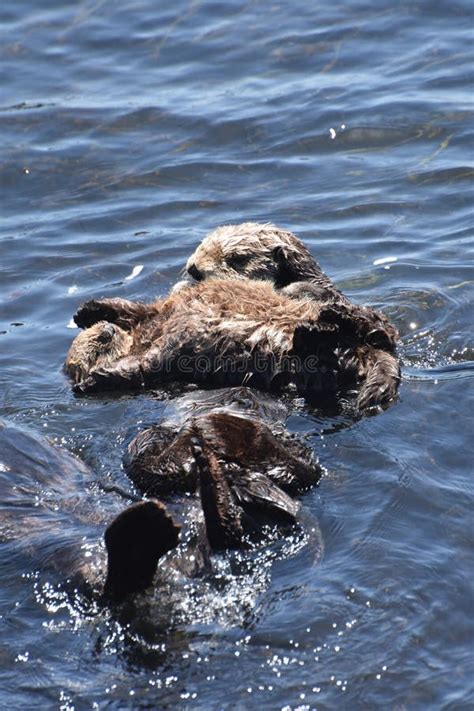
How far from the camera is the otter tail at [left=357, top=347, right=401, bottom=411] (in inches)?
210

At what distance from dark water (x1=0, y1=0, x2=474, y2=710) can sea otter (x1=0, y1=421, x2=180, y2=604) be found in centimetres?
4

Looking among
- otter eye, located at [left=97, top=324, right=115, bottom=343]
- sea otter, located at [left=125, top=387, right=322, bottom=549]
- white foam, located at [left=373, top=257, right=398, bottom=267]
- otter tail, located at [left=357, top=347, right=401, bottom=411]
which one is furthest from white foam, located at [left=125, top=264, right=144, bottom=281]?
sea otter, located at [left=125, top=387, right=322, bottom=549]

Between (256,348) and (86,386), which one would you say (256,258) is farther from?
(86,386)

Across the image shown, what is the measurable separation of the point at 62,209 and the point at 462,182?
312 centimetres

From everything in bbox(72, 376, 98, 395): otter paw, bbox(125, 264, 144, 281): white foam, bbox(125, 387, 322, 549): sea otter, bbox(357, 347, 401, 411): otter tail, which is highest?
bbox(125, 387, 322, 549): sea otter

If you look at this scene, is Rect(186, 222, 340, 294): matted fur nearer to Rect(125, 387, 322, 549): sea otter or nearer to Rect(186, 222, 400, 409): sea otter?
Rect(186, 222, 400, 409): sea otter

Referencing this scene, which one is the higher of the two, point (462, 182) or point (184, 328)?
point (184, 328)

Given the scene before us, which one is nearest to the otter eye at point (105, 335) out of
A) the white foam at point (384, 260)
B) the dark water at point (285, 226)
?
the dark water at point (285, 226)

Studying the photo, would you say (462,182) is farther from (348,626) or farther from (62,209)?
(348,626)

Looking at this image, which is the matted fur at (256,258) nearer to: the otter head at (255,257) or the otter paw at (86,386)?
the otter head at (255,257)

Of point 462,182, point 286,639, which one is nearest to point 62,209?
point 462,182

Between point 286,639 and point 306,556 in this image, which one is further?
point 306,556

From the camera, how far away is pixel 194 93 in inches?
423

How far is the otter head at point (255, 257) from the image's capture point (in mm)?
6395
